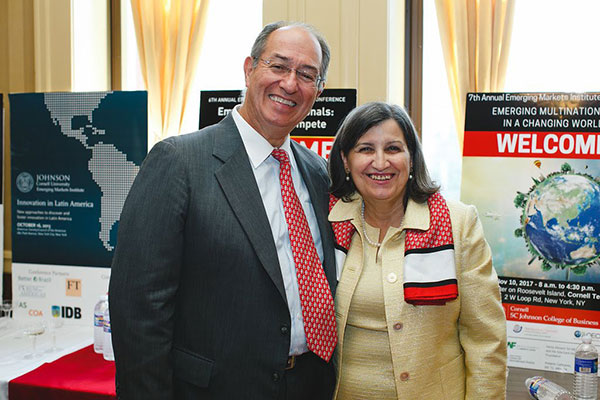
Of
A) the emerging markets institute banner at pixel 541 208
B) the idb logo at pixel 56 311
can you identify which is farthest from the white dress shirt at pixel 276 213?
the idb logo at pixel 56 311

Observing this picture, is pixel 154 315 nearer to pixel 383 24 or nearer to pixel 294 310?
pixel 294 310

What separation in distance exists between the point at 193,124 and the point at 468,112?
73.9 inches

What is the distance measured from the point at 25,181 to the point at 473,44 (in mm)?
2638

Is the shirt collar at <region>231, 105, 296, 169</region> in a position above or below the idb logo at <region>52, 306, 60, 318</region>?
above

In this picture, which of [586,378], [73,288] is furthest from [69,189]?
[586,378]

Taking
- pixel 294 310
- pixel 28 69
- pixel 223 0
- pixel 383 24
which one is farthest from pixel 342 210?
pixel 28 69

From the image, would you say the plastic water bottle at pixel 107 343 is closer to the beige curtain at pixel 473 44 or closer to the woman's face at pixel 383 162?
the woman's face at pixel 383 162

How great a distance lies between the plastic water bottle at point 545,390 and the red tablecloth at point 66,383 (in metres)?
1.64

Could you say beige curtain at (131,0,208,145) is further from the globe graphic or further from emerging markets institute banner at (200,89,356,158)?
the globe graphic

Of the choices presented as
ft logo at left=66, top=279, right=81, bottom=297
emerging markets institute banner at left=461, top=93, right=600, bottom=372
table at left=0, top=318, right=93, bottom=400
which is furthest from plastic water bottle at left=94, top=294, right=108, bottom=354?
emerging markets institute banner at left=461, top=93, right=600, bottom=372

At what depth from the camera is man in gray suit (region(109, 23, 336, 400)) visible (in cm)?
146

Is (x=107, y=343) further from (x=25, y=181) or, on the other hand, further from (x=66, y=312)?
(x=25, y=181)

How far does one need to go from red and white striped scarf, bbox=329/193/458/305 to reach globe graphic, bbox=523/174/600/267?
34.7 inches

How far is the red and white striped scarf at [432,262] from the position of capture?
1634 mm
